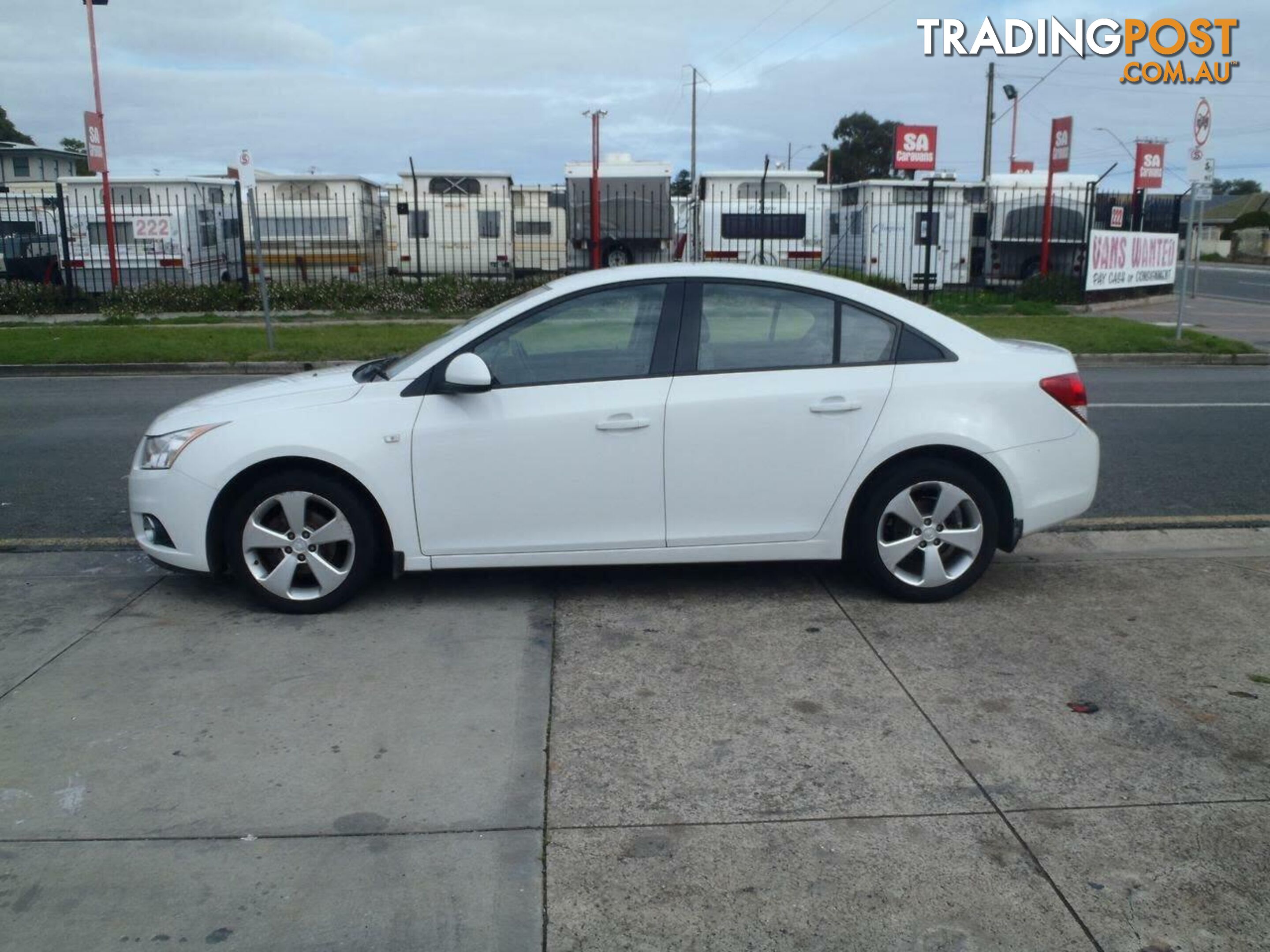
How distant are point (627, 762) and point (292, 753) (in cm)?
116

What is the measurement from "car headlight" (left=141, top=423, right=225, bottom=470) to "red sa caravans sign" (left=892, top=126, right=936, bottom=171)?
2370 cm

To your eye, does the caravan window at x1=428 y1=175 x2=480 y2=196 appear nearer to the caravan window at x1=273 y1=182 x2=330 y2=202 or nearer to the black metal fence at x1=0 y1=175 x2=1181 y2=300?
the black metal fence at x1=0 y1=175 x2=1181 y2=300

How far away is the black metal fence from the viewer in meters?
26.1

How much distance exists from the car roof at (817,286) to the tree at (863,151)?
78731 millimetres

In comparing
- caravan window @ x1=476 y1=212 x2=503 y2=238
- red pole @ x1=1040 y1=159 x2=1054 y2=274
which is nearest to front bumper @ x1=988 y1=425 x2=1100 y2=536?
red pole @ x1=1040 y1=159 x2=1054 y2=274

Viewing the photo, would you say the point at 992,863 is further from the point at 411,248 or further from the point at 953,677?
→ the point at 411,248

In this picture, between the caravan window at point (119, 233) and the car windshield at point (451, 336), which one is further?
the caravan window at point (119, 233)

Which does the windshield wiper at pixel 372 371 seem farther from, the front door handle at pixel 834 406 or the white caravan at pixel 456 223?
the white caravan at pixel 456 223

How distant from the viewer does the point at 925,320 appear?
5.79 meters

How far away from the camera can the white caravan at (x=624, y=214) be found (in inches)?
1073

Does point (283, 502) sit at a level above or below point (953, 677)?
above

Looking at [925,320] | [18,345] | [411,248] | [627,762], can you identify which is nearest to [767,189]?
[411,248]

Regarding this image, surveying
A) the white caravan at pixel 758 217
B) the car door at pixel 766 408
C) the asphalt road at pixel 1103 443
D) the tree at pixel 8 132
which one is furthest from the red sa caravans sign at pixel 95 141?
the tree at pixel 8 132

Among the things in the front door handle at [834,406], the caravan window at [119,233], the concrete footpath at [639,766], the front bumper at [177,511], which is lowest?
the concrete footpath at [639,766]
